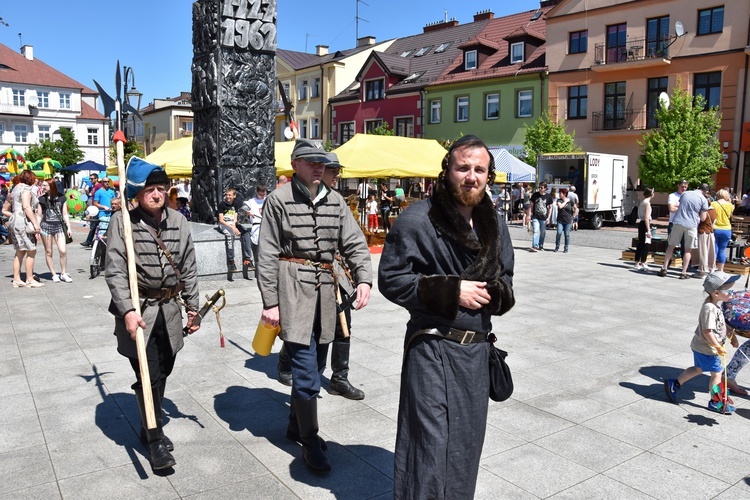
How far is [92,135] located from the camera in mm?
72500

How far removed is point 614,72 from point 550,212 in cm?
1464

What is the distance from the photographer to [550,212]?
18375 millimetres

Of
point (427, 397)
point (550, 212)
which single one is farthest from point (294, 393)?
point (550, 212)

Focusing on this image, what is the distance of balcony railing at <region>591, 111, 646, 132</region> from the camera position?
95.3 feet

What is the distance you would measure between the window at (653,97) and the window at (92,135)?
61.5 metres

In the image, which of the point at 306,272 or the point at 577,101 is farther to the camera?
the point at 577,101

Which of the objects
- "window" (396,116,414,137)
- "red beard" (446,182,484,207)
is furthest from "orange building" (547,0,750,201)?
"red beard" (446,182,484,207)

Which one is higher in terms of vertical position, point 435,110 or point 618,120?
point 435,110

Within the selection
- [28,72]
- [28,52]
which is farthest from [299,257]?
[28,52]

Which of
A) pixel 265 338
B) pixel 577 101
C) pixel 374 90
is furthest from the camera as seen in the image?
pixel 374 90

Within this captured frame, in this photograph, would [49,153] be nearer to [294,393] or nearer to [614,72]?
[614,72]

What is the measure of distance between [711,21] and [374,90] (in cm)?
1954

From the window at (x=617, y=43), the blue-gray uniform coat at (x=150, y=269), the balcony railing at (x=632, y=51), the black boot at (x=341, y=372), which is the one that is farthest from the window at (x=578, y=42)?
the blue-gray uniform coat at (x=150, y=269)

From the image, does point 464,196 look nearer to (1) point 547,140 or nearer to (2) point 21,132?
(1) point 547,140
